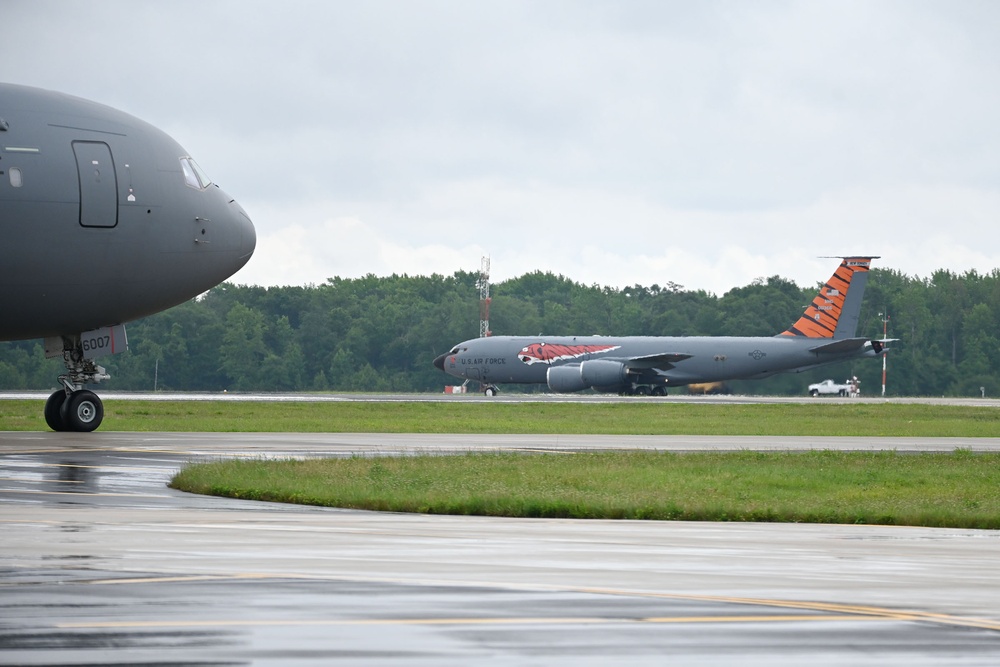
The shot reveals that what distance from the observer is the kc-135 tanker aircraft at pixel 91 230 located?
25078 millimetres

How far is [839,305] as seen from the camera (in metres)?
83.2

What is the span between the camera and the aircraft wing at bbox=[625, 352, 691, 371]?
8200cm

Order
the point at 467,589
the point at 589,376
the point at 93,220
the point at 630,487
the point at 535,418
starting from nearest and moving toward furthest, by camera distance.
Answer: the point at 467,589 → the point at 630,487 → the point at 93,220 → the point at 535,418 → the point at 589,376

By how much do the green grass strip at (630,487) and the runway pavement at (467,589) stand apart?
3.16 ft

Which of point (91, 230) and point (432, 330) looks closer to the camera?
point (91, 230)

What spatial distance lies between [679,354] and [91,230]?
59.9 meters

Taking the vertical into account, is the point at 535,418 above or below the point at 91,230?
below

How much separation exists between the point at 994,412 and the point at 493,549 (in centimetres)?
5168

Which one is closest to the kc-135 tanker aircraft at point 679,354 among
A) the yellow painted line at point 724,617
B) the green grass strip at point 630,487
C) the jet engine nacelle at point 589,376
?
the jet engine nacelle at point 589,376

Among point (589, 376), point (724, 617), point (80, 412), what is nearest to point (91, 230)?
point (80, 412)

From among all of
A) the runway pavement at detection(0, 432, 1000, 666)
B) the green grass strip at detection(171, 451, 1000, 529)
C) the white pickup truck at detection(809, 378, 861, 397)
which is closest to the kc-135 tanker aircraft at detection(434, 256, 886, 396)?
the white pickup truck at detection(809, 378, 861, 397)

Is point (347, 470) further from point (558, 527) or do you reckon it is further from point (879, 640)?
point (879, 640)

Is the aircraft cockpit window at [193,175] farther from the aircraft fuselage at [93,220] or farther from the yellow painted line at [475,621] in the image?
the yellow painted line at [475,621]

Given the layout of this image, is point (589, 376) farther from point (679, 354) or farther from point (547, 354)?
point (679, 354)
